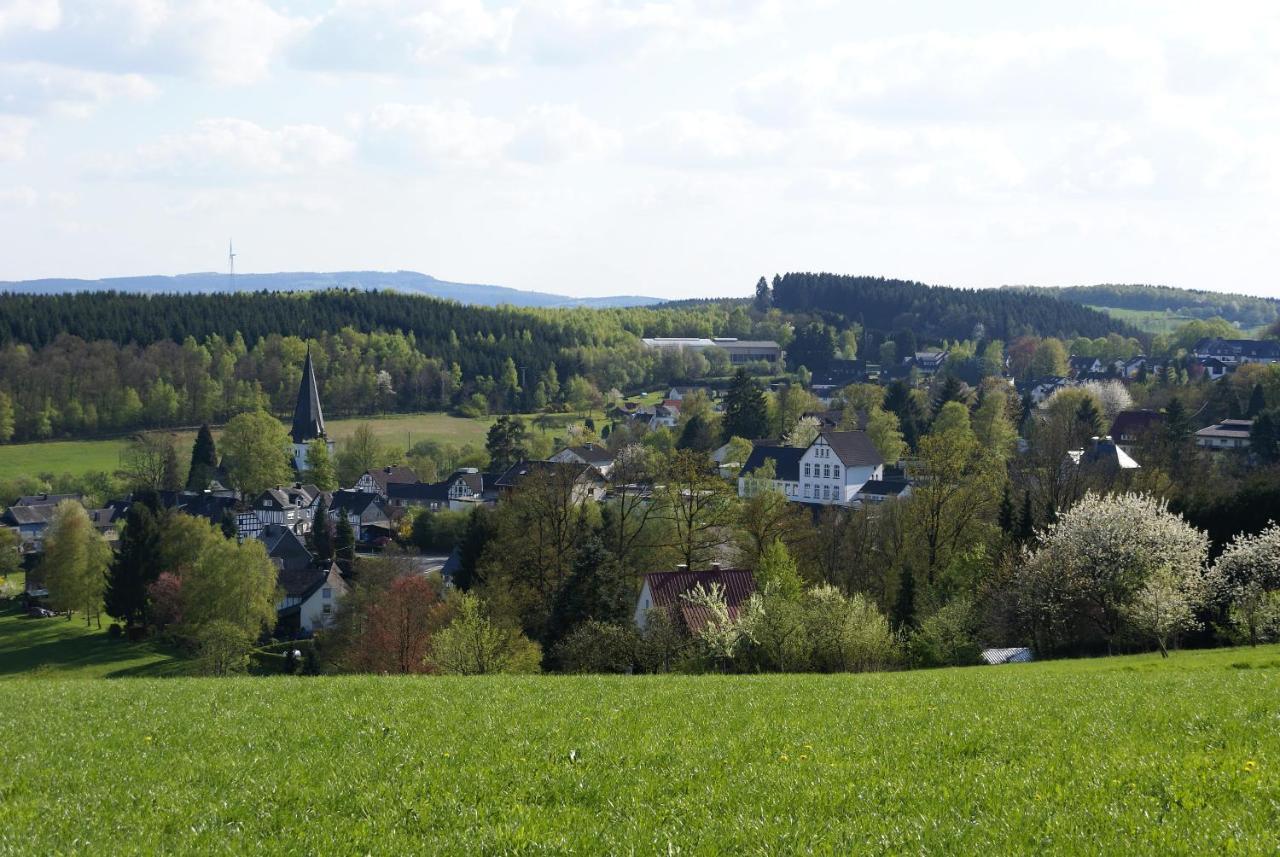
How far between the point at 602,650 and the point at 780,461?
199ft

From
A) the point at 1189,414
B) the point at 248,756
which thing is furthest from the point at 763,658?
the point at 1189,414

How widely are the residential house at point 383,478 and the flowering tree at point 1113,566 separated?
8237 cm

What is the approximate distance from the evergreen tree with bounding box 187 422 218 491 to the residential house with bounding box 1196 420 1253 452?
86949mm

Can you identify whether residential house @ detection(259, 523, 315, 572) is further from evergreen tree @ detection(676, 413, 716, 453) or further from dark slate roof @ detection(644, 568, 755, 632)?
dark slate roof @ detection(644, 568, 755, 632)

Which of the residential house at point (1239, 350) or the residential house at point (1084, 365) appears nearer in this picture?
the residential house at point (1239, 350)

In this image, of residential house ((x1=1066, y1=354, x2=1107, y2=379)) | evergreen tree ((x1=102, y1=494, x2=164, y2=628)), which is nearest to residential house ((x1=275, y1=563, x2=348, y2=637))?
evergreen tree ((x1=102, y1=494, x2=164, y2=628))

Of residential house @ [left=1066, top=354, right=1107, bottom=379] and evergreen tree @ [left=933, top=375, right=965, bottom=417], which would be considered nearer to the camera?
evergreen tree @ [left=933, top=375, right=965, bottom=417]

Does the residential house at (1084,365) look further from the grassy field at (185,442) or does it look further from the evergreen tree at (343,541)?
the evergreen tree at (343,541)

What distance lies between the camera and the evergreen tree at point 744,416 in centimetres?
11256

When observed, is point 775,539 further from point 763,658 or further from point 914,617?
point 763,658

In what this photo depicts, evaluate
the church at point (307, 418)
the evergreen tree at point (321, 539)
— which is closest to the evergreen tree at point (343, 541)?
the evergreen tree at point (321, 539)

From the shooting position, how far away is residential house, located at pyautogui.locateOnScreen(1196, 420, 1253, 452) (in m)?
85.1

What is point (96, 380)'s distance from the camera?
133 m

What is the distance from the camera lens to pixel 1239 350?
16800cm
